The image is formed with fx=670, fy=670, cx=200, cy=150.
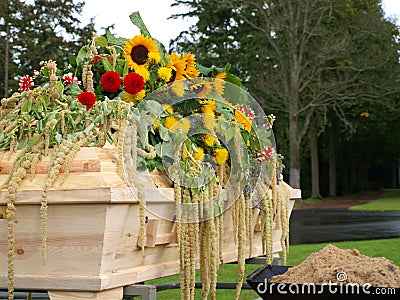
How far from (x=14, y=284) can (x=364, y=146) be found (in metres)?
28.5

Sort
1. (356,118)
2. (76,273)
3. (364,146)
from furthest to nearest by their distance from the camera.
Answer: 1. (364,146)
2. (356,118)
3. (76,273)

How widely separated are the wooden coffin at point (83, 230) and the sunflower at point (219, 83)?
3.66ft

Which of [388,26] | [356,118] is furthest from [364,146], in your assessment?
[388,26]

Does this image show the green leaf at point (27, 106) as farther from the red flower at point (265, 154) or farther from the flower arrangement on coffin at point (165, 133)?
the red flower at point (265, 154)

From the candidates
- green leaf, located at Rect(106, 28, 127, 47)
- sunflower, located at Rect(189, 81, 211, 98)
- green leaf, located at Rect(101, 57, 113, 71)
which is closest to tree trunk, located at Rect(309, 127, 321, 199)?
green leaf, located at Rect(106, 28, 127, 47)

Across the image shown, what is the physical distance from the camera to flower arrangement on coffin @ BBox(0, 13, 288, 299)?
2.90 m

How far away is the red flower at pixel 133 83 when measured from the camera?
3.39 m

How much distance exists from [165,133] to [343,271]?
1078mm

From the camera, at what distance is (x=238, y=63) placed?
82.7 ft

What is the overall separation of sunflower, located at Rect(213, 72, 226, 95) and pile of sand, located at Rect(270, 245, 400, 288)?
128cm

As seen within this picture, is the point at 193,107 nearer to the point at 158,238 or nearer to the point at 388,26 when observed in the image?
the point at 158,238

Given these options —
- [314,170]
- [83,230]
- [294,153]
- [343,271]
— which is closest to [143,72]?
[83,230]

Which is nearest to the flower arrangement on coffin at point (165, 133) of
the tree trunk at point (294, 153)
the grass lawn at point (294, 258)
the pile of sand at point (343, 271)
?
the pile of sand at point (343, 271)

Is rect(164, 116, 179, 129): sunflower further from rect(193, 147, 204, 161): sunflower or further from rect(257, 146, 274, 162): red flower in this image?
rect(257, 146, 274, 162): red flower
